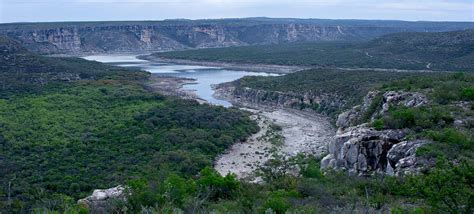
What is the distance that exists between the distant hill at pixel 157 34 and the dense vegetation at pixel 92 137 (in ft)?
222

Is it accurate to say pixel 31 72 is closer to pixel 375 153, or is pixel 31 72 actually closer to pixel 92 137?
pixel 92 137

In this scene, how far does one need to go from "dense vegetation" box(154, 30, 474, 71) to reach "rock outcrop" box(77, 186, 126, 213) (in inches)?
1997

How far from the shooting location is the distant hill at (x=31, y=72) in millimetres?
51322

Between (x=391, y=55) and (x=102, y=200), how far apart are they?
2687 inches

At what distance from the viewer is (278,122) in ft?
141

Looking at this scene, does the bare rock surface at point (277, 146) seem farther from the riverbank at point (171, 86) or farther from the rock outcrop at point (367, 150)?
the riverbank at point (171, 86)

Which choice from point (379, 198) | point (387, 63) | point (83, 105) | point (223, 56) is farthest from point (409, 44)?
point (379, 198)

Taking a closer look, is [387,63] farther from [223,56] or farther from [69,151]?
[69,151]

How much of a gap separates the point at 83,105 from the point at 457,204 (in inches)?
1459

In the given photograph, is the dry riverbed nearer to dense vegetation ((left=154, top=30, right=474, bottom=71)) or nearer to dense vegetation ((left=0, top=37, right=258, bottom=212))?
dense vegetation ((left=0, top=37, right=258, bottom=212))

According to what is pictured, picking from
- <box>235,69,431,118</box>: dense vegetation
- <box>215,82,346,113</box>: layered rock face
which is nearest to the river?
<box>215,82,346,113</box>: layered rock face

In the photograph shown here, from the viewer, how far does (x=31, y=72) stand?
60125 mm

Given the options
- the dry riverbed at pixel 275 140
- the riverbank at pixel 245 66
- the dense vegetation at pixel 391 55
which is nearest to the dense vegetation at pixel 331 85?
the dry riverbed at pixel 275 140

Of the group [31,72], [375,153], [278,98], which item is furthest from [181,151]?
[31,72]
